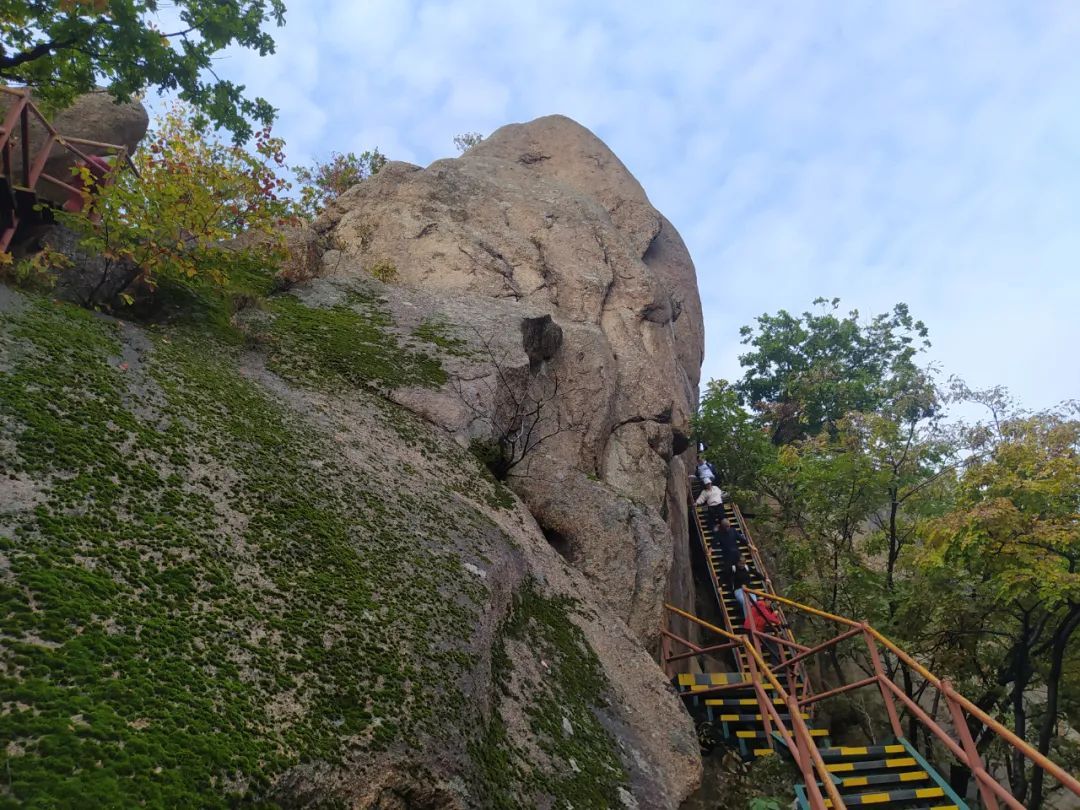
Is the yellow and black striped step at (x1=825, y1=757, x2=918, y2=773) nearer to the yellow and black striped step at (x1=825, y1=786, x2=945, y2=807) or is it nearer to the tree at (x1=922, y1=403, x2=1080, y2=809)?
the yellow and black striped step at (x1=825, y1=786, x2=945, y2=807)

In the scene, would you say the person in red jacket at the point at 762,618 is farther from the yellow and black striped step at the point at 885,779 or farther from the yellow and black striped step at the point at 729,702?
the yellow and black striped step at the point at 885,779

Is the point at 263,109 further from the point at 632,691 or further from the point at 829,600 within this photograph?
the point at 829,600

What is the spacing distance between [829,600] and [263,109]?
13.5m

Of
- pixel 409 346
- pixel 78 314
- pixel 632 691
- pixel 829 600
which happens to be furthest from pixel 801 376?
pixel 78 314

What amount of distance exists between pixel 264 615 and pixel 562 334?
10190 mm

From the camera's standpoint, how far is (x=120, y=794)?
8.42 feet

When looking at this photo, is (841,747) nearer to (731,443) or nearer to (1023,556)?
(1023,556)

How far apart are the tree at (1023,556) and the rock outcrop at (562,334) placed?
4564 mm

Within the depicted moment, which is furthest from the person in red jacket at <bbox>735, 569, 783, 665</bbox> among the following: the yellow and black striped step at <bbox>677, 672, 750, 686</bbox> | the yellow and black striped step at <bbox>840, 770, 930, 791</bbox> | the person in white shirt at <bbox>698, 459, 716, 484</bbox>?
the person in white shirt at <bbox>698, 459, 716, 484</bbox>

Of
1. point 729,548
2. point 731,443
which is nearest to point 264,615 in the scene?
point 729,548

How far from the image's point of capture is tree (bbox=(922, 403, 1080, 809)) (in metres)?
9.97

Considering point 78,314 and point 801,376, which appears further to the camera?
point 801,376

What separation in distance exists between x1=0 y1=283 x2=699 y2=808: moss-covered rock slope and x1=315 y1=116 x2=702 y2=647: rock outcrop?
1593 millimetres

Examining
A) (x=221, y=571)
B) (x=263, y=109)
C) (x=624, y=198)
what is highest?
(x=624, y=198)
